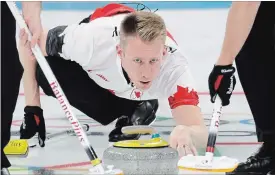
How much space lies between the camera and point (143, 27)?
1.51 metres

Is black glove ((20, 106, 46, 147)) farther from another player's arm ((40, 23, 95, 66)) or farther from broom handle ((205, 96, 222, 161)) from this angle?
broom handle ((205, 96, 222, 161))

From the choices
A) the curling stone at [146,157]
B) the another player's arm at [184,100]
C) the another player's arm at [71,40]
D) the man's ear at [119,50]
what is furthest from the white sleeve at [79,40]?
the curling stone at [146,157]

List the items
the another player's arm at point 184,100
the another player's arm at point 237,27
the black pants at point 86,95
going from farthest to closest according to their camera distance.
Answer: the black pants at point 86,95 → the another player's arm at point 184,100 → the another player's arm at point 237,27

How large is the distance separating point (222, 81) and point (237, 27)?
0.37ft

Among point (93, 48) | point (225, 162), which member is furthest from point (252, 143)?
point (93, 48)

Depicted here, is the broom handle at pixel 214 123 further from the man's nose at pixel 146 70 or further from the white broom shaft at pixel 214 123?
the man's nose at pixel 146 70

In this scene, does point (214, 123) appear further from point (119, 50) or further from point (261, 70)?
point (119, 50)

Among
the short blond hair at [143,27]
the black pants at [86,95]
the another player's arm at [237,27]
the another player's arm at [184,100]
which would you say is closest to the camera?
the another player's arm at [237,27]

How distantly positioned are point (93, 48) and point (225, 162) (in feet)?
1.51

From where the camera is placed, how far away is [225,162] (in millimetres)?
1462

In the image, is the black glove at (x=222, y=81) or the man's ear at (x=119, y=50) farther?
the man's ear at (x=119, y=50)

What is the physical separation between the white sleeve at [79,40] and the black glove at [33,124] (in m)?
0.17

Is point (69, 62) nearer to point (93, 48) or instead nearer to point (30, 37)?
point (93, 48)

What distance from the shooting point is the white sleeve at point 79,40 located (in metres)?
1.71
